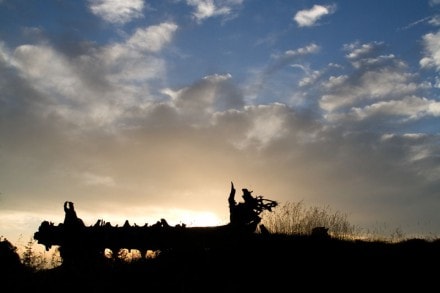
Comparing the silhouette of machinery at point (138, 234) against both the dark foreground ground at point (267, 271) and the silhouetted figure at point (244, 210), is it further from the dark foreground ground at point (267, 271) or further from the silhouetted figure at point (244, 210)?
the dark foreground ground at point (267, 271)

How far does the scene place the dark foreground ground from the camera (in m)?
7.76

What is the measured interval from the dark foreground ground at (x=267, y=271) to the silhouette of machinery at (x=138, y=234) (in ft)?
3.32

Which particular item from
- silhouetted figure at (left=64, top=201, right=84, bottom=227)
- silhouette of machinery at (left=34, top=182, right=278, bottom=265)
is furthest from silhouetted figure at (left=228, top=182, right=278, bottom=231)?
silhouetted figure at (left=64, top=201, right=84, bottom=227)

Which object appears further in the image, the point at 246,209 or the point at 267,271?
the point at 246,209

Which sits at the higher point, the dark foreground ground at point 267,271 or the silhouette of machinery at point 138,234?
the silhouette of machinery at point 138,234

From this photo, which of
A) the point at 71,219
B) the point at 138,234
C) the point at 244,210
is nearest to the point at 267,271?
the point at 244,210

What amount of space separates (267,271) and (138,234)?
459 cm

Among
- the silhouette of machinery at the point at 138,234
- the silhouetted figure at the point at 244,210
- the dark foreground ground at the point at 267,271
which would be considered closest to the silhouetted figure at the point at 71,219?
the silhouette of machinery at the point at 138,234

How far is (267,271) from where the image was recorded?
8500 mm

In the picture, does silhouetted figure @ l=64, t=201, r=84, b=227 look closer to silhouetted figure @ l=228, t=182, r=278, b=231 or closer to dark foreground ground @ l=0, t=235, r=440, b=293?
dark foreground ground @ l=0, t=235, r=440, b=293

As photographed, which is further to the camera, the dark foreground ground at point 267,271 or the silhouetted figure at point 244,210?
the silhouetted figure at point 244,210

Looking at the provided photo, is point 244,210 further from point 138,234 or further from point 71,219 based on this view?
point 71,219

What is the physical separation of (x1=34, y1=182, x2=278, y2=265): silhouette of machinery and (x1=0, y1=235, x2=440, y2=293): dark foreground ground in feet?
3.32

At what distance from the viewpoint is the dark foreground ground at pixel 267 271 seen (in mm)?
7762
